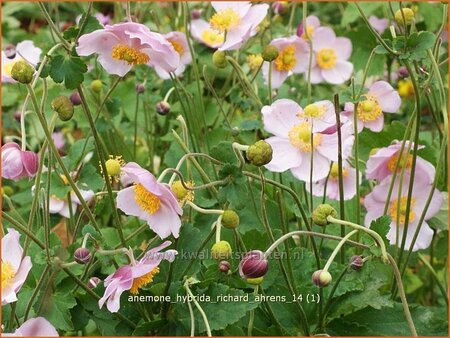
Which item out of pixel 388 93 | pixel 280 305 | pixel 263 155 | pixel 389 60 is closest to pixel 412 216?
pixel 388 93

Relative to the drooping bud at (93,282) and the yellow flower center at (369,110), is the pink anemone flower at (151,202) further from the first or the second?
the yellow flower center at (369,110)

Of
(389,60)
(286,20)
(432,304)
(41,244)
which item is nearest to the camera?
(41,244)

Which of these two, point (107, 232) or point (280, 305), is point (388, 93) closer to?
point (280, 305)

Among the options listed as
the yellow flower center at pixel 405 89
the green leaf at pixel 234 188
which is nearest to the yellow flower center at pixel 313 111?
the green leaf at pixel 234 188

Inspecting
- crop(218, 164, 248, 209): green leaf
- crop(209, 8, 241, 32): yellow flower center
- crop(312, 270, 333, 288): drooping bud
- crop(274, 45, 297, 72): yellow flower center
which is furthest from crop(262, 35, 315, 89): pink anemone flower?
crop(312, 270, 333, 288): drooping bud

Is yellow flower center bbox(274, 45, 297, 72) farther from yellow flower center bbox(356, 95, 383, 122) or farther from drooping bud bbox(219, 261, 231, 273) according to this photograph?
drooping bud bbox(219, 261, 231, 273)

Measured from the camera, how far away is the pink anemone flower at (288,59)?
62.9 inches

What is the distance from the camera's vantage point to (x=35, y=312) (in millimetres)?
1188

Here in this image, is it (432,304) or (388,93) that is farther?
(432,304)

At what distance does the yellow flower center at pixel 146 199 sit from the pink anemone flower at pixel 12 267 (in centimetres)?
18

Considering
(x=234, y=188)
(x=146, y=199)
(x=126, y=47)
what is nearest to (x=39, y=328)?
(x=146, y=199)

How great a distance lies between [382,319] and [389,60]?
0.87m

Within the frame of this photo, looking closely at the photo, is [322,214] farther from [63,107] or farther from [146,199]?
[63,107]

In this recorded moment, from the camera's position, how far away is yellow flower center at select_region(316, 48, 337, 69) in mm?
1856
